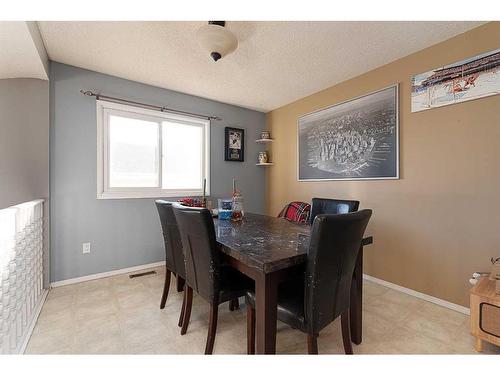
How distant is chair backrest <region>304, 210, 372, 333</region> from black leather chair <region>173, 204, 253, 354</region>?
0.48 meters

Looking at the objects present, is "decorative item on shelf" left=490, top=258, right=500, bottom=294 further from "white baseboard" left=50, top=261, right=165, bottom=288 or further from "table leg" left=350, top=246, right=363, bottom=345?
"white baseboard" left=50, top=261, right=165, bottom=288

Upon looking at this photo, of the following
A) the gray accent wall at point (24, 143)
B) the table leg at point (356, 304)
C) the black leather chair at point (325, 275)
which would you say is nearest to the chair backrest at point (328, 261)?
the black leather chair at point (325, 275)

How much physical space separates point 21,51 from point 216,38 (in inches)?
61.5

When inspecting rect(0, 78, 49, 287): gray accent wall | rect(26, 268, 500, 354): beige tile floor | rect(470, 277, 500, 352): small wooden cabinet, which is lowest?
rect(26, 268, 500, 354): beige tile floor

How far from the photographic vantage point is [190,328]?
1.68 meters

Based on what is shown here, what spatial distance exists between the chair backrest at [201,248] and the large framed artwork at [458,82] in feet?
7.38

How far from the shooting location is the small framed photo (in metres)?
3.60

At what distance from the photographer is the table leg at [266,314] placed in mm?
1027

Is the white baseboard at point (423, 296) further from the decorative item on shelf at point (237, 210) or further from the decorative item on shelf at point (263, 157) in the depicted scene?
the decorative item on shelf at point (263, 157)

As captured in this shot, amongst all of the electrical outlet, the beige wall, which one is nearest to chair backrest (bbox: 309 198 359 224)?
the beige wall

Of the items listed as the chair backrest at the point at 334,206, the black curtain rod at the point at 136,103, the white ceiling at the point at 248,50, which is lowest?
A: the chair backrest at the point at 334,206

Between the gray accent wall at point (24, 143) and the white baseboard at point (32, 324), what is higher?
the gray accent wall at point (24, 143)
